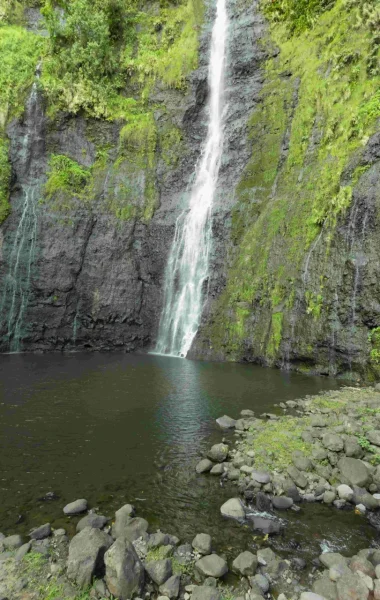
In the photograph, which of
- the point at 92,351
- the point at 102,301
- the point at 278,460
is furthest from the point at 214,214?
the point at 278,460

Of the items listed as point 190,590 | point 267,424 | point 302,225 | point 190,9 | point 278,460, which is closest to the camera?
point 190,590

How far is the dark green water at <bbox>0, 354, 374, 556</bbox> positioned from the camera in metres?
4.77

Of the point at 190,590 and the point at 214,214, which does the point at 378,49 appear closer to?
the point at 214,214

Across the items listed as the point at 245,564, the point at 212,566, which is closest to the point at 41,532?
the point at 212,566

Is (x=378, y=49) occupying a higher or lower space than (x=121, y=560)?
higher

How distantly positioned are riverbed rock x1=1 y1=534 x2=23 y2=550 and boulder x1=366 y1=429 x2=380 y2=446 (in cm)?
594

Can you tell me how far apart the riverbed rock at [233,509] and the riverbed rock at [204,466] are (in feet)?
3.84

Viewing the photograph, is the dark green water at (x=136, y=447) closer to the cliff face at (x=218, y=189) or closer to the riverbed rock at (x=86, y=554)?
the riverbed rock at (x=86, y=554)

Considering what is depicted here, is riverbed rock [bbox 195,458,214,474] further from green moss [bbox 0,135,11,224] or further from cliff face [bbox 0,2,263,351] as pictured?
green moss [bbox 0,135,11,224]

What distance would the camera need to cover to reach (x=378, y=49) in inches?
677

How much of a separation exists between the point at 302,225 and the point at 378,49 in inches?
360

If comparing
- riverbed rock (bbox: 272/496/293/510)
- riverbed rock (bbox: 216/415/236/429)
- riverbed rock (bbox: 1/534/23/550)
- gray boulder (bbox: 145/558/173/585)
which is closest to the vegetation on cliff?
riverbed rock (bbox: 216/415/236/429)

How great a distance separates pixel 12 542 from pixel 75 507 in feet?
2.94

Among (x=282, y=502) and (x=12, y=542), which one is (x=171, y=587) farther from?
(x=282, y=502)
